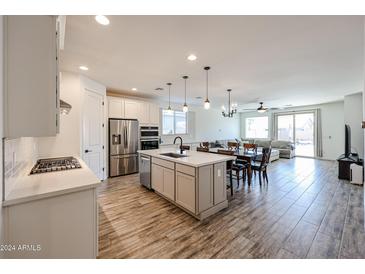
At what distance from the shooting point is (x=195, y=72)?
11.0 ft

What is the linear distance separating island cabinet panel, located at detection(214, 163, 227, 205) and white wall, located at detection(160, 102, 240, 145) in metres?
3.85

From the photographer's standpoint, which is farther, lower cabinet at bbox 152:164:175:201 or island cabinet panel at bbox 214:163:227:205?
lower cabinet at bbox 152:164:175:201

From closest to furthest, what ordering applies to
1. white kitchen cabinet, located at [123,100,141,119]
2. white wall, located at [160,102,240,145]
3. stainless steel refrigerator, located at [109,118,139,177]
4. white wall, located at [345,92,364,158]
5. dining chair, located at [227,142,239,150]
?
1. stainless steel refrigerator, located at [109,118,139,177]
2. white kitchen cabinet, located at [123,100,141,119]
3. dining chair, located at [227,142,239,150]
4. white wall, located at [345,92,364,158]
5. white wall, located at [160,102,240,145]

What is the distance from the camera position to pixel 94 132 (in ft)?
13.3

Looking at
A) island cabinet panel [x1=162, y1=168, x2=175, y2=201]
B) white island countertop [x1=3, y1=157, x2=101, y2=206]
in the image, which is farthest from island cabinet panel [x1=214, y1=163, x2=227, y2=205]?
white island countertop [x1=3, y1=157, x2=101, y2=206]

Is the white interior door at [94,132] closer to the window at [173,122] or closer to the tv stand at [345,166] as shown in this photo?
the window at [173,122]

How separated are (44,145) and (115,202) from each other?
1.81 meters

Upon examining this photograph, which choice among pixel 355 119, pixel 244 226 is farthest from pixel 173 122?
pixel 355 119

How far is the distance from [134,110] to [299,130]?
8230 mm

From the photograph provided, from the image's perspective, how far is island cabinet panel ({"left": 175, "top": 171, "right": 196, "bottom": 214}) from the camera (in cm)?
247

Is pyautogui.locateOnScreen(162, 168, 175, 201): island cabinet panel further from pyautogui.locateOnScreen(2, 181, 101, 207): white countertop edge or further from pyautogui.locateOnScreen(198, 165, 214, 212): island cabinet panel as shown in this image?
pyautogui.locateOnScreen(2, 181, 101, 207): white countertop edge

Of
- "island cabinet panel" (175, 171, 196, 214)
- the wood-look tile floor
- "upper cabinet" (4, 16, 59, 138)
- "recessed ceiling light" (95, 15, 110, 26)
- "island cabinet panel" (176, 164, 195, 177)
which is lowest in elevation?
the wood-look tile floor

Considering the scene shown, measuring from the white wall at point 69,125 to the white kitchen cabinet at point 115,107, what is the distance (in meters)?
1.10

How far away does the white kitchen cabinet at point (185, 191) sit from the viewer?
2471 millimetres
